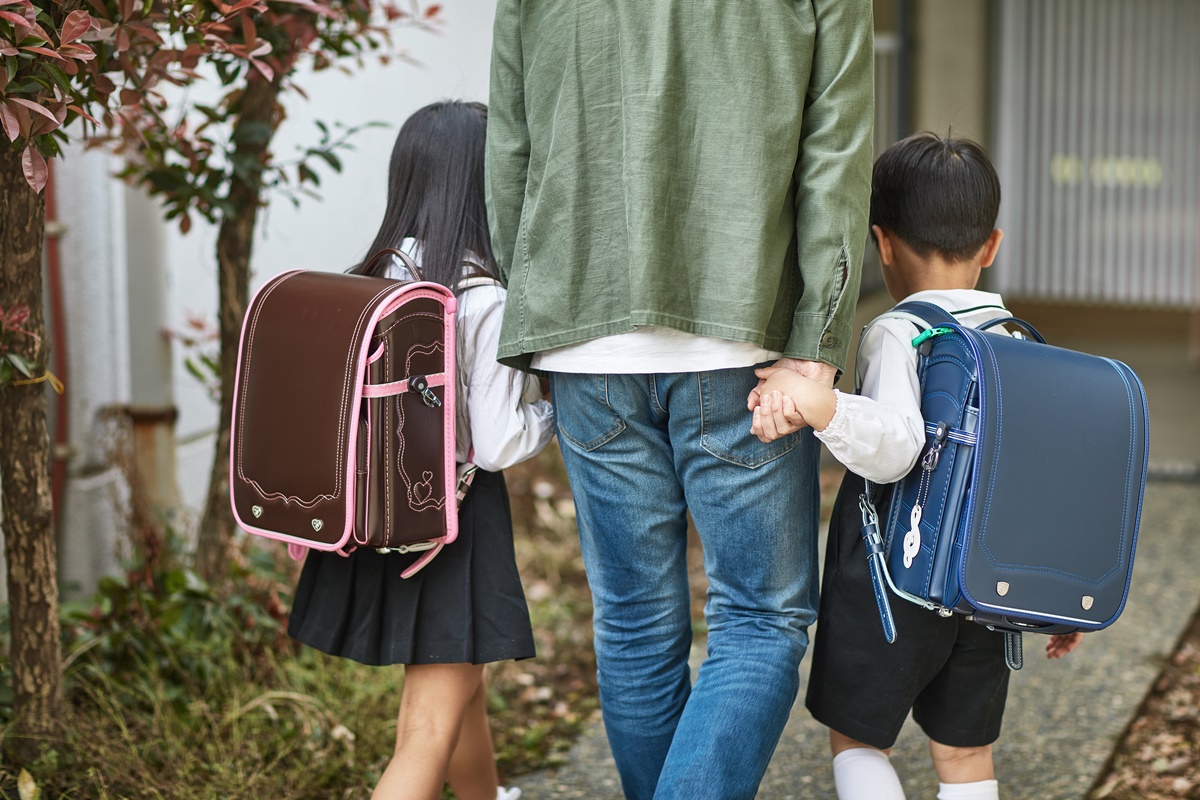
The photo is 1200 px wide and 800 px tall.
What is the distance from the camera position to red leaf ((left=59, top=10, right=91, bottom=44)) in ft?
5.99

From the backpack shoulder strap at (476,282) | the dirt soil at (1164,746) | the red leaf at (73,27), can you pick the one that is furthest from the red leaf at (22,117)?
the dirt soil at (1164,746)

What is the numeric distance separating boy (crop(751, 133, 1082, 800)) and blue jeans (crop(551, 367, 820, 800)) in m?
0.10

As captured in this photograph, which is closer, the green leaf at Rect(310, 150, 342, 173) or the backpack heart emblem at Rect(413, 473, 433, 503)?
the backpack heart emblem at Rect(413, 473, 433, 503)

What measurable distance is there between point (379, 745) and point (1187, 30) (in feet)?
25.3

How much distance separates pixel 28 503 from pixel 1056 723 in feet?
7.69

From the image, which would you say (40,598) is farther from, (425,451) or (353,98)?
(353,98)

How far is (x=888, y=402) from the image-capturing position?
6.29 feet

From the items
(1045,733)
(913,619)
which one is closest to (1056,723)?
(1045,733)

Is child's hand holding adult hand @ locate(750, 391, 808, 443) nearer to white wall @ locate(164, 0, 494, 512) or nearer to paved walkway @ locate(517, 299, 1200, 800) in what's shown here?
paved walkway @ locate(517, 299, 1200, 800)

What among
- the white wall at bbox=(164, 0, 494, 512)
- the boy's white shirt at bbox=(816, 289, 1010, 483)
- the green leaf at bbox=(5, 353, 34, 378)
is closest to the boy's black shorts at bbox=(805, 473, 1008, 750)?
the boy's white shirt at bbox=(816, 289, 1010, 483)

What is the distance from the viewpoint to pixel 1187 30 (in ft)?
26.8

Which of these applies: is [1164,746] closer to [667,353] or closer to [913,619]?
[913,619]

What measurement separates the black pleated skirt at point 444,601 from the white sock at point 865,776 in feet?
1.93

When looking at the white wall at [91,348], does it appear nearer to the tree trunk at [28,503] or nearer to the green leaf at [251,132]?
the green leaf at [251,132]
